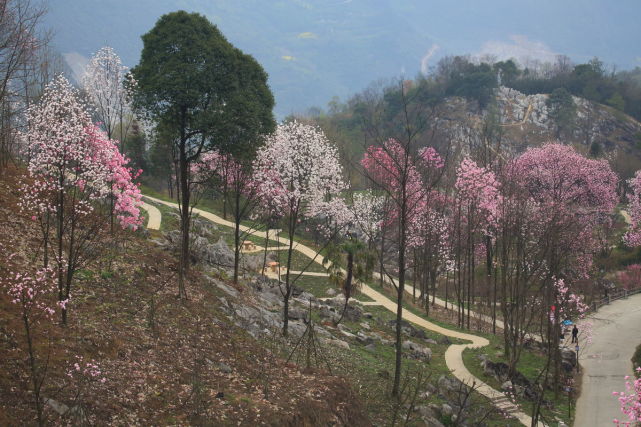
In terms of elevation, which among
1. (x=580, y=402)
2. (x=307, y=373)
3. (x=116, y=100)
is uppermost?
(x=116, y=100)

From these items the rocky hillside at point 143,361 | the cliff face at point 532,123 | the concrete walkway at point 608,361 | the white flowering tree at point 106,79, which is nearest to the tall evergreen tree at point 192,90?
the rocky hillside at point 143,361

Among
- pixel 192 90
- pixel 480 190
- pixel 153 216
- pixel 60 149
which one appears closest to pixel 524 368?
pixel 480 190

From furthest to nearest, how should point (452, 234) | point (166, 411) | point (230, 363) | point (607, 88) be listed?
point (607, 88), point (452, 234), point (230, 363), point (166, 411)

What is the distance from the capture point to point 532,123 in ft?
362

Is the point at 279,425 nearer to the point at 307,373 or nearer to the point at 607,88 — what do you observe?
the point at 307,373

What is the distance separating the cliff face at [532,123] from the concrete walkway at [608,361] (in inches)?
2417

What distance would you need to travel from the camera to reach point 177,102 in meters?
19.7

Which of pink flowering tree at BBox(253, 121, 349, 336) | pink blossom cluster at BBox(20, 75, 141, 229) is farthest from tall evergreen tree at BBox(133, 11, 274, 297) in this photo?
pink blossom cluster at BBox(20, 75, 141, 229)

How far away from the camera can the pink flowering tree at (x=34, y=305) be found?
1039 centimetres

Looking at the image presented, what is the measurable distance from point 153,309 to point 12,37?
10283 millimetres

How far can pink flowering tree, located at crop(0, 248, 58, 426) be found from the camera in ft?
34.1

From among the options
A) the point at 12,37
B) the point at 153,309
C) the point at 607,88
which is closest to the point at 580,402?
the point at 153,309

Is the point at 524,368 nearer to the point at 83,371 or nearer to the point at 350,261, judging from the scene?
the point at 350,261

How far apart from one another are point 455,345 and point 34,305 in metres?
24.6
